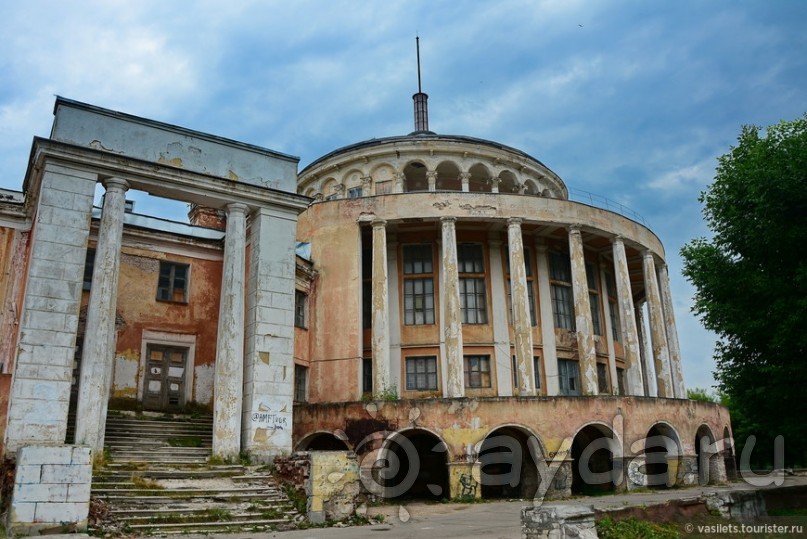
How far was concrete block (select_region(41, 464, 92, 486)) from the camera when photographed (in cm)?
1184

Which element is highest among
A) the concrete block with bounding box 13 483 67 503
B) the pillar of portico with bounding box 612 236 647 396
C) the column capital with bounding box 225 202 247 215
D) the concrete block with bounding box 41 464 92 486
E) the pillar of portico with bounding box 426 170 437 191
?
the pillar of portico with bounding box 426 170 437 191

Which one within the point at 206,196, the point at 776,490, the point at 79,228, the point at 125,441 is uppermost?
the point at 206,196

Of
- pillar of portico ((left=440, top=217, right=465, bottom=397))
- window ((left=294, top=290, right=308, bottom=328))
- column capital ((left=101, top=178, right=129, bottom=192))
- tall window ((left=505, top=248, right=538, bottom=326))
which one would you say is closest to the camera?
column capital ((left=101, top=178, right=129, bottom=192))

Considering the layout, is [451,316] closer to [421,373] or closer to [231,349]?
[421,373]

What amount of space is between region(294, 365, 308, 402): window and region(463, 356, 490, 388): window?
5800mm

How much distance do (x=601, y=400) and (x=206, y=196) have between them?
1301 cm

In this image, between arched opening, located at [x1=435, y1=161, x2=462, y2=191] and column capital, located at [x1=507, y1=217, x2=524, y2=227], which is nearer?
column capital, located at [x1=507, y1=217, x2=524, y2=227]

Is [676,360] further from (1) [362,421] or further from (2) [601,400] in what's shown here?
(1) [362,421]

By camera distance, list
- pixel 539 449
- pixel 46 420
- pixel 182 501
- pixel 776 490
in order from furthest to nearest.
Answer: pixel 539 449 → pixel 776 490 → pixel 46 420 → pixel 182 501

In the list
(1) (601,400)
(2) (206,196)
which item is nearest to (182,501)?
(2) (206,196)

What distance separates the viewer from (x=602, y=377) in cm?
2678

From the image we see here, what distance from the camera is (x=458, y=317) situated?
22.4 meters

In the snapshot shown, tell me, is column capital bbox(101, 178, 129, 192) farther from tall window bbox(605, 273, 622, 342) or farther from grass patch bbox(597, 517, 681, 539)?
tall window bbox(605, 273, 622, 342)

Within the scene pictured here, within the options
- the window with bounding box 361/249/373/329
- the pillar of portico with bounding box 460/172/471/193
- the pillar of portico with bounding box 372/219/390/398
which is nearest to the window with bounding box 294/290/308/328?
the window with bounding box 361/249/373/329
